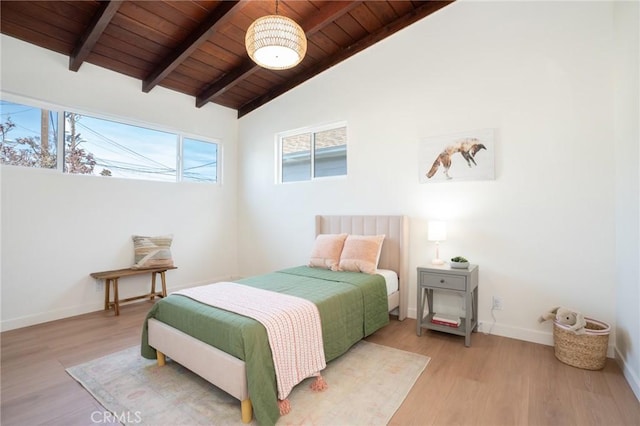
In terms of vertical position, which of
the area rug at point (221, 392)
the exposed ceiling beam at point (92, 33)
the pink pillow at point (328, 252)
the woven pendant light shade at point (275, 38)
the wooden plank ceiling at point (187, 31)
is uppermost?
the wooden plank ceiling at point (187, 31)

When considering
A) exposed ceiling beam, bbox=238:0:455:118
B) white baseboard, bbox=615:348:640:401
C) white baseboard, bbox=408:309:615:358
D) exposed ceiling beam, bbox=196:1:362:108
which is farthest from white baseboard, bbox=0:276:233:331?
white baseboard, bbox=615:348:640:401

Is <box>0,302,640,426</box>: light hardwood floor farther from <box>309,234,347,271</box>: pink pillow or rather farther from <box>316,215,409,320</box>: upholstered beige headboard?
<box>309,234,347,271</box>: pink pillow

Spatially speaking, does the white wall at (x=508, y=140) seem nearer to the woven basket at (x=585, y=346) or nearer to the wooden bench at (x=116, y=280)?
the woven basket at (x=585, y=346)

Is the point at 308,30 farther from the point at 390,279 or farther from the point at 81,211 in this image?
the point at 81,211

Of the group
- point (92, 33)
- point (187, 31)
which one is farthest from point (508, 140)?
point (92, 33)

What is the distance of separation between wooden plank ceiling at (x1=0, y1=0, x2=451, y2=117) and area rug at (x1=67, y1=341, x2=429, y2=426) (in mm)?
3109

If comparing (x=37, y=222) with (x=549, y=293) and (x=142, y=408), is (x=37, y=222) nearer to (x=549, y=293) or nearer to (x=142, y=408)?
(x=142, y=408)

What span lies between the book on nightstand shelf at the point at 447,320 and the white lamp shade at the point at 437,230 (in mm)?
791

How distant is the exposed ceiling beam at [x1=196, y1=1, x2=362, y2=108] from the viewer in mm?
3101

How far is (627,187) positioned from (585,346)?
124 cm

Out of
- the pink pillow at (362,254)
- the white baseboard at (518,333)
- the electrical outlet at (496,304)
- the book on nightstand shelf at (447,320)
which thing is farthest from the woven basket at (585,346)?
the pink pillow at (362,254)

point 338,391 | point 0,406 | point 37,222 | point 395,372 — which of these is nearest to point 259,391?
point 338,391

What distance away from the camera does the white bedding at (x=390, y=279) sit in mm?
3156

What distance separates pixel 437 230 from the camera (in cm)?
302
